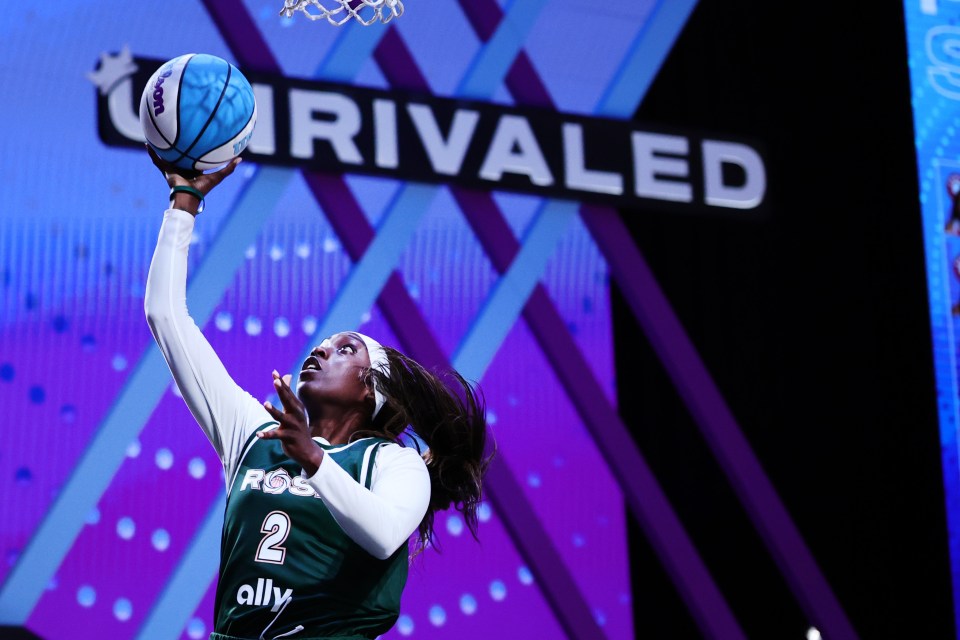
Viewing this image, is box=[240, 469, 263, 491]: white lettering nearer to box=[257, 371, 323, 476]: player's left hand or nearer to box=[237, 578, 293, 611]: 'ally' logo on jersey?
box=[237, 578, 293, 611]: 'ally' logo on jersey

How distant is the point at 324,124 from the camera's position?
16.5 ft

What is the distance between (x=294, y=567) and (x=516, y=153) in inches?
128

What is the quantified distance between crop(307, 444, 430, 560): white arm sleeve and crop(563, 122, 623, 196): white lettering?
10.2 ft

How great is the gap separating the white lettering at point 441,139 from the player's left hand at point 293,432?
125 inches

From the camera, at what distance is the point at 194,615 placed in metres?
4.61

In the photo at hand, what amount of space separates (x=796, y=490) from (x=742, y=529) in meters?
0.30

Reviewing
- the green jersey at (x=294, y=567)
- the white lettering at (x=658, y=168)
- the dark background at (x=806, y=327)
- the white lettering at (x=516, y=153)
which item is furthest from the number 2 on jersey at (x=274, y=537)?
the white lettering at (x=658, y=168)

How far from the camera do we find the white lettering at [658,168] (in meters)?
5.50

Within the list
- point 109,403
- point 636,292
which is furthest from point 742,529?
point 109,403

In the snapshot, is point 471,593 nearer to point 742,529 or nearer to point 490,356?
point 490,356

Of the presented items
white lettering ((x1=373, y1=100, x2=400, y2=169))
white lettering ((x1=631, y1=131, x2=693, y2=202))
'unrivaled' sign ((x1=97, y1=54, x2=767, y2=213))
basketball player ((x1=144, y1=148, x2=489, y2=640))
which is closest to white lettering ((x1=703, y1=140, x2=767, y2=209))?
'unrivaled' sign ((x1=97, y1=54, x2=767, y2=213))

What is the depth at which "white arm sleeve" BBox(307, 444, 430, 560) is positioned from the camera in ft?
6.86

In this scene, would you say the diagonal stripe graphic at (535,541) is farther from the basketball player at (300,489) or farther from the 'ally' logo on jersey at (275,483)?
the 'ally' logo on jersey at (275,483)

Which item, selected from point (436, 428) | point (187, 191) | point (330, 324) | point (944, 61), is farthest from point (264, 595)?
point (944, 61)
